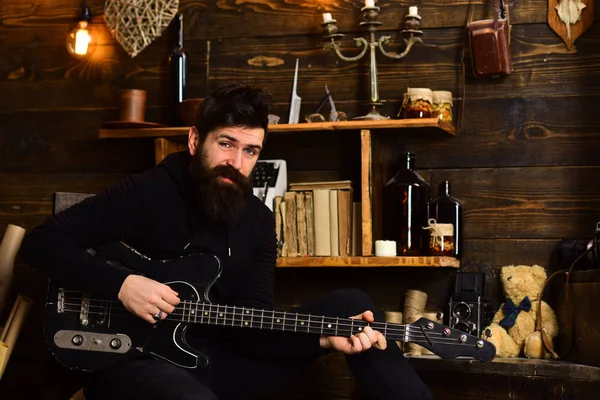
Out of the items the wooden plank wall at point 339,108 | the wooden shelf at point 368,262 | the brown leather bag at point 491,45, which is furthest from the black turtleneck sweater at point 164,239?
the brown leather bag at point 491,45

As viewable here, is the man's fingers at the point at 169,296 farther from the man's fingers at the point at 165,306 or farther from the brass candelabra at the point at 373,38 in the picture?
the brass candelabra at the point at 373,38

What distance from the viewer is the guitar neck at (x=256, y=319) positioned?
7.32 ft

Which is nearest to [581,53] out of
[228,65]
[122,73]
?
[228,65]

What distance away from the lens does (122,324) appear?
90.9 inches

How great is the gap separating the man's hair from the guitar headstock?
0.74 m

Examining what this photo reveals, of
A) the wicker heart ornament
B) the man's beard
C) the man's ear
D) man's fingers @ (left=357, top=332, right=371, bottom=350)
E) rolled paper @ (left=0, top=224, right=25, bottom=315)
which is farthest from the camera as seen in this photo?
the wicker heart ornament

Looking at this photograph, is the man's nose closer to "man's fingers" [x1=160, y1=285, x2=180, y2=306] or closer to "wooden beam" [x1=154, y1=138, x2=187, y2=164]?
"man's fingers" [x1=160, y1=285, x2=180, y2=306]

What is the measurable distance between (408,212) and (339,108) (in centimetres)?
50

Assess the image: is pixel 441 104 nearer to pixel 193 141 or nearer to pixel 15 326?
pixel 193 141

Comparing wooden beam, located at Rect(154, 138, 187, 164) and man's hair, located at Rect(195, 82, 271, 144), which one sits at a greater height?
wooden beam, located at Rect(154, 138, 187, 164)

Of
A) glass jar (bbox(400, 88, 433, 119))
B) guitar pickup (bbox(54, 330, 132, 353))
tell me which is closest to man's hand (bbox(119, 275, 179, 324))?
guitar pickup (bbox(54, 330, 132, 353))

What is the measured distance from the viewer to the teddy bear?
9.46ft

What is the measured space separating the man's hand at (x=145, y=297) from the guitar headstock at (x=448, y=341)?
1.95 feet

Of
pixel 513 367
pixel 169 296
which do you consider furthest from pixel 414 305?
pixel 169 296
